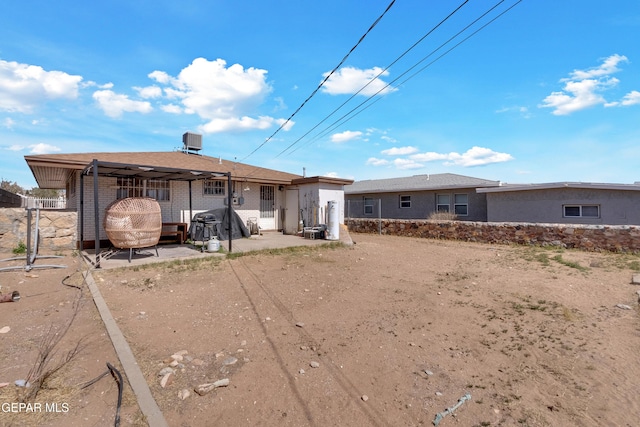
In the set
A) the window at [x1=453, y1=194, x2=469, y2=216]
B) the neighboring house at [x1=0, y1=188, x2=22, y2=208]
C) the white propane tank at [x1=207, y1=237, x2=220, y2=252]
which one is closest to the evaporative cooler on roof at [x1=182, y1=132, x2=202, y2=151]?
the neighboring house at [x1=0, y1=188, x2=22, y2=208]

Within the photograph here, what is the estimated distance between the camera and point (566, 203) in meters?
14.2

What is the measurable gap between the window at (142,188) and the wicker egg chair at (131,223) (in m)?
2.78

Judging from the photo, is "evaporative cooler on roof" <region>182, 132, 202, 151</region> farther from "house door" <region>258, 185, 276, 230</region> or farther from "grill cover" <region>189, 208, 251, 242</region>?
"grill cover" <region>189, 208, 251, 242</region>

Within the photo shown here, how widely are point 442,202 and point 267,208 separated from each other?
10.5m

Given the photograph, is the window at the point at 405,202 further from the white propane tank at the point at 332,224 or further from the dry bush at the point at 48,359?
the dry bush at the point at 48,359

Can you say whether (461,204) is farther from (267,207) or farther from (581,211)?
(267,207)

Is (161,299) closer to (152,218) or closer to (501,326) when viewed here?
(152,218)

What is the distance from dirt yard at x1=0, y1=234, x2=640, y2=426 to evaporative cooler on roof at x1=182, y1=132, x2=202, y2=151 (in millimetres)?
11506

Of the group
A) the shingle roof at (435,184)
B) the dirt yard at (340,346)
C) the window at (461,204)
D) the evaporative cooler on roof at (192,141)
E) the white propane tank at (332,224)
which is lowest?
the dirt yard at (340,346)

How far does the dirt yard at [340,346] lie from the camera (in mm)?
2795

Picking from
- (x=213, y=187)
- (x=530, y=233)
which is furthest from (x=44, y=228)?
(x=530, y=233)

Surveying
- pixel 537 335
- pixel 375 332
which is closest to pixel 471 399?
pixel 375 332

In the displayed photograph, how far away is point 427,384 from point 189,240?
36.4ft

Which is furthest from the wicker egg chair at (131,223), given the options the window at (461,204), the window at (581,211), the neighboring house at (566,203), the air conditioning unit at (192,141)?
the window at (581,211)
